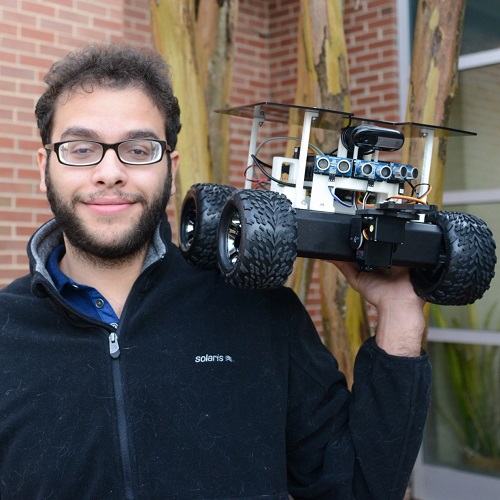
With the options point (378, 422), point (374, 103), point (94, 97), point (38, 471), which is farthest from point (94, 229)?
point (374, 103)

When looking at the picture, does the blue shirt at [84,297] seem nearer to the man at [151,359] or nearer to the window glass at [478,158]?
the man at [151,359]

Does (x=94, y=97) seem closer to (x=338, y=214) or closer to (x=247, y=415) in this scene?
(x=338, y=214)

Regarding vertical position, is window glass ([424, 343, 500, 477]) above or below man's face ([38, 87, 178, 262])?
below

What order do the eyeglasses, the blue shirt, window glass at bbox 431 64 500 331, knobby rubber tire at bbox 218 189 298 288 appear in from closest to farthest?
1. knobby rubber tire at bbox 218 189 298 288
2. the eyeglasses
3. the blue shirt
4. window glass at bbox 431 64 500 331

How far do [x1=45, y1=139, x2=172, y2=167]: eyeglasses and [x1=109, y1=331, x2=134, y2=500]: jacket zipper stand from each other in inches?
16.0

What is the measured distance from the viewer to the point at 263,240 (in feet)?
5.53

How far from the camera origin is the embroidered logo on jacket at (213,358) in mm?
1998

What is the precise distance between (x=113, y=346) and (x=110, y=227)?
0.91 ft

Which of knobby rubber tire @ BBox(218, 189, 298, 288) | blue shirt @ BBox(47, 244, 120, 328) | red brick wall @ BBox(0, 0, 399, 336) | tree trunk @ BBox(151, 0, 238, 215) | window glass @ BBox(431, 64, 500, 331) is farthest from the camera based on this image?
window glass @ BBox(431, 64, 500, 331)

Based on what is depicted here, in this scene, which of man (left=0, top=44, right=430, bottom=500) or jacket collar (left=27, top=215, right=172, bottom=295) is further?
jacket collar (left=27, top=215, right=172, bottom=295)

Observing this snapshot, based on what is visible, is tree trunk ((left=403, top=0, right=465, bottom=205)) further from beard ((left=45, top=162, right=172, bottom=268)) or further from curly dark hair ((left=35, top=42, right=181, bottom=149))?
beard ((left=45, top=162, right=172, bottom=268))

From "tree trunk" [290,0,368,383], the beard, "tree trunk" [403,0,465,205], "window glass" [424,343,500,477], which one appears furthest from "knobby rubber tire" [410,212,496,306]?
"window glass" [424,343,500,477]

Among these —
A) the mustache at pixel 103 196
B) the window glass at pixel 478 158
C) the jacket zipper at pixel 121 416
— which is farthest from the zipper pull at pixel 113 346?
the window glass at pixel 478 158

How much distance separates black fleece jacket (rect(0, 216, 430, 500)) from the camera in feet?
6.09
